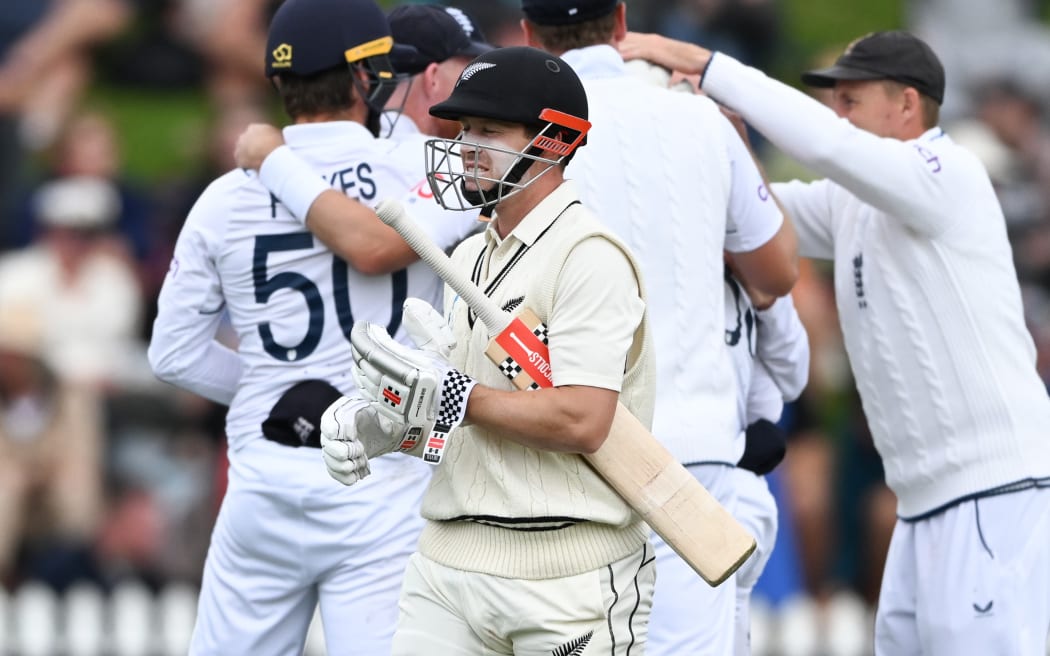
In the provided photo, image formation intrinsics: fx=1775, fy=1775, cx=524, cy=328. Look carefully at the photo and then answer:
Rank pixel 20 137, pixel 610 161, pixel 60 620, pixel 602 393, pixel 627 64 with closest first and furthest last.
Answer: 1. pixel 602 393
2. pixel 610 161
3. pixel 627 64
4. pixel 60 620
5. pixel 20 137

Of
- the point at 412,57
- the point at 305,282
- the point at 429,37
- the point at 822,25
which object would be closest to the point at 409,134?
the point at 412,57

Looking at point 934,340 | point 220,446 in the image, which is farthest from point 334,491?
point 220,446

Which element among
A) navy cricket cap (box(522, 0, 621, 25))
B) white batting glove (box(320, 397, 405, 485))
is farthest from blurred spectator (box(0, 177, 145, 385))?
white batting glove (box(320, 397, 405, 485))

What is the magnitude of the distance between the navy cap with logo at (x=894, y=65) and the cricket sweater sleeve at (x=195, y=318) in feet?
6.37

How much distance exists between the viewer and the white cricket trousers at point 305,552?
4754 millimetres

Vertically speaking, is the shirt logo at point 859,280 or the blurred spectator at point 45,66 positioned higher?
the shirt logo at point 859,280

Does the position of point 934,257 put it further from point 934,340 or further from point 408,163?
point 408,163

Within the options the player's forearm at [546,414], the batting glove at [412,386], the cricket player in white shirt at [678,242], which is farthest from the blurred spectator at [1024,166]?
the batting glove at [412,386]

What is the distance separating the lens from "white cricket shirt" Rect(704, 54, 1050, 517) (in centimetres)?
510

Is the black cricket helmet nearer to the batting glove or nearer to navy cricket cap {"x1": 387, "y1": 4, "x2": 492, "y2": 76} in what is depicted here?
the batting glove

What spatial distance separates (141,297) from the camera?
31.8 feet

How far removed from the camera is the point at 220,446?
29.3 ft

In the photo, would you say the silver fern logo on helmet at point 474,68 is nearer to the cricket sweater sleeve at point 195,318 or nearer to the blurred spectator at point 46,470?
the cricket sweater sleeve at point 195,318

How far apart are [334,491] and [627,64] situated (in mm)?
1467
